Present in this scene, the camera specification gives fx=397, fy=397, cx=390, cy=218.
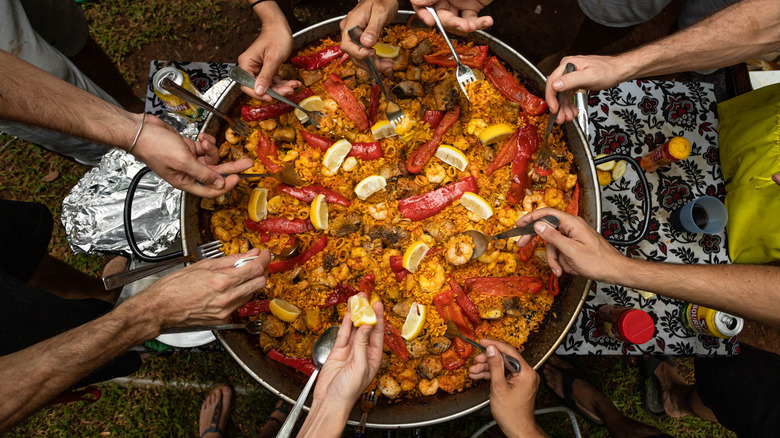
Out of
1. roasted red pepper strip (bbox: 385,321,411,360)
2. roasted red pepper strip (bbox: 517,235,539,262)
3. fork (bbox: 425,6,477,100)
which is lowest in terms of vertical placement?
roasted red pepper strip (bbox: 385,321,411,360)

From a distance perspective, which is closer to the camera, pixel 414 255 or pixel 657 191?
pixel 414 255

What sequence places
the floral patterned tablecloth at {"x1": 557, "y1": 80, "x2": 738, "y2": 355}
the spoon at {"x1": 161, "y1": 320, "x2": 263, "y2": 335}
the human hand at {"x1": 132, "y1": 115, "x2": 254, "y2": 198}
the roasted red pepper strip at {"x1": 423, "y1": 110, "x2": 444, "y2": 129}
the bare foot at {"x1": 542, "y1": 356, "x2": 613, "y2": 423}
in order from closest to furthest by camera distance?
1. the human hand at {"x1": 132, "y1": 115, "x2": 254, "y2": 198}
2. the spoon at {"x1": 161, "y1": 320, "x2": 263, "y2": 335}
3. the roasted red pepper strip at {"x1": 423, "y1": 110, "x2": 444, "y2": 129}
4. the floral patterned tablecloth at {"x1": 557, "y1": 80, "x2": 738, "y2": 355}
5. the bare foot at {"x1": 542, "y1": 356, "x2": 613, "y2": 423}

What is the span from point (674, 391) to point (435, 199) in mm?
3453

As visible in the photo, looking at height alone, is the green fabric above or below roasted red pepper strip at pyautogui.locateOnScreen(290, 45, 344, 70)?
below

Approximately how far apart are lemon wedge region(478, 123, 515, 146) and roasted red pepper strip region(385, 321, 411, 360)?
146 centimetres

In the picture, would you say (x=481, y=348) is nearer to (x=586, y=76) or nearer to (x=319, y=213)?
(x=319, y=213)

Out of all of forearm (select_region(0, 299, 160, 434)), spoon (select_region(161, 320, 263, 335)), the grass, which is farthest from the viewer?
the grass

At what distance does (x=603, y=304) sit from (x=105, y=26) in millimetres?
6198

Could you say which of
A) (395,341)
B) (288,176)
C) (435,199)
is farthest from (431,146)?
(395,341)

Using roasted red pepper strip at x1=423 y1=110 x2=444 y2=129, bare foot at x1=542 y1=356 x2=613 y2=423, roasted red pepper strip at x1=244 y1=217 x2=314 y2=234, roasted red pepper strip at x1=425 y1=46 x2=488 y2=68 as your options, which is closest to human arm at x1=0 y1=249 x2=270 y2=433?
roasted red pepper strip at x1=244 y1=217 x2=314 y2=234

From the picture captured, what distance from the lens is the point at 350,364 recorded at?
2141mm

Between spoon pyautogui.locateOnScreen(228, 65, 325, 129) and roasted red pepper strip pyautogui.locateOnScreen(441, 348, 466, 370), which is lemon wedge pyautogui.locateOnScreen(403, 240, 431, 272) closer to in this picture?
roasted red pepper strip pyautogui.locateOnScreen(441, 348, 466, 370)

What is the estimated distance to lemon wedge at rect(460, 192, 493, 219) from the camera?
273 centimetres

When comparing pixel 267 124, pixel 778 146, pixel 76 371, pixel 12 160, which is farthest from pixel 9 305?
pixel 778 146
